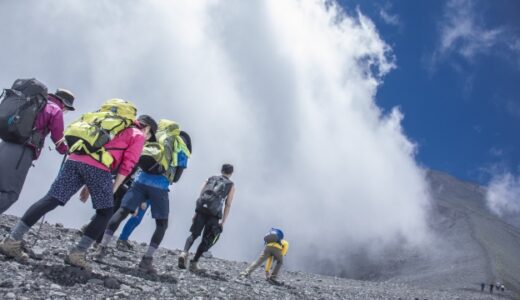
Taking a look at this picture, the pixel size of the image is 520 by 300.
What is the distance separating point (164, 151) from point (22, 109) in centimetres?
289

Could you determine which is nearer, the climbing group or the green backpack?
the climbing group

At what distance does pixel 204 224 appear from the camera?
1160 centimetres

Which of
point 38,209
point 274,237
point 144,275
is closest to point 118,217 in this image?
point 144,275

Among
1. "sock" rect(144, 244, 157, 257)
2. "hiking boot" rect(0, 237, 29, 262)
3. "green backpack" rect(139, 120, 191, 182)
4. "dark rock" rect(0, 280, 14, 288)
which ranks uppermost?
"green backpack" rect(139, 120, 191, 182)

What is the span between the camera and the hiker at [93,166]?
6.72 meters

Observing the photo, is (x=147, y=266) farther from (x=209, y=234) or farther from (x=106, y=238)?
(x=209, y=234)

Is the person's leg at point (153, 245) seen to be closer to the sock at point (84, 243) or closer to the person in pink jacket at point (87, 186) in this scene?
the person in pink jacket at point (87, 186)

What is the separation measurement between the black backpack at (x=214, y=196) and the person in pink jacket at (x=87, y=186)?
14.1 feet

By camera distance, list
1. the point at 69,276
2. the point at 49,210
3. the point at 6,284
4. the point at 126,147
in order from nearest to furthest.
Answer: the point at 6,284, the point at 69,276, the point at 49,210, the point at 126,147

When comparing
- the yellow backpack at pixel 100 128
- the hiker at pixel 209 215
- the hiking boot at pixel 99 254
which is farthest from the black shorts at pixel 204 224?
the yellow backpack at pixel 100 128

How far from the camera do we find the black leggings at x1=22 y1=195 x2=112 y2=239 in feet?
21.9

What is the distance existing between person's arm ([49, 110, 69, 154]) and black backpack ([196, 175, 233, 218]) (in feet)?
15.1

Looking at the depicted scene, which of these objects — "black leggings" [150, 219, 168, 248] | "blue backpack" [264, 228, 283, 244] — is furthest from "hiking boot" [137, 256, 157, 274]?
"blue backpack" [264, 228, 283, 244]

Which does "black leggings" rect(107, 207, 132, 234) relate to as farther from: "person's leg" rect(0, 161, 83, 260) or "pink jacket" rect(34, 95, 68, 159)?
"person's leg" rect(0, 161, 83, 260)
